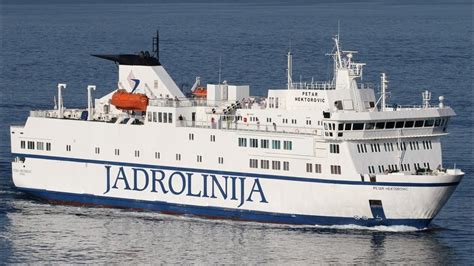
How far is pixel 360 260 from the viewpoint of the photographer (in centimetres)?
5878

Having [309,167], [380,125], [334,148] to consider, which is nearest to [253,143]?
[309,167]

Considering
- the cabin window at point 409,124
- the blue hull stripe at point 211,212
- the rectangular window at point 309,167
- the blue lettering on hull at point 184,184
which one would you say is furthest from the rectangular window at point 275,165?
the cabin window at point 409,124

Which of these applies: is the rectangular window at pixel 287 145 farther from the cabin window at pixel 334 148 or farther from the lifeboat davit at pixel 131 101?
the lifeboat davit at pixel 131 101

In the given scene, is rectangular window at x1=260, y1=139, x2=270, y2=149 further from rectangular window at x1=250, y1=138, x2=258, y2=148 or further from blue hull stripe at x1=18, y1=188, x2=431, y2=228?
blue hull stripe at x1=18, y1=188, x2=431, y2=228

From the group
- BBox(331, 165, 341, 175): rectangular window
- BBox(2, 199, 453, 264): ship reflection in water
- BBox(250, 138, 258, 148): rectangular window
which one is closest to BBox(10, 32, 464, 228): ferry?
BBox(331, 165, 341, 175): rectangular window

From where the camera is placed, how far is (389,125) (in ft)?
210

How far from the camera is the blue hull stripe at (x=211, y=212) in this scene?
6322 centimetres

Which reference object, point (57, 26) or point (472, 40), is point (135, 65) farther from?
point (57, 26)

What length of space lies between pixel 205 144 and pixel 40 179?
9346 millimetres

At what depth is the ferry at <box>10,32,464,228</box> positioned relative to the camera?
207ft

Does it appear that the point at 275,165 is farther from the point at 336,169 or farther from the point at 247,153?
the point at 336,169

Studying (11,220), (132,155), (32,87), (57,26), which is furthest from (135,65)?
(57,26)

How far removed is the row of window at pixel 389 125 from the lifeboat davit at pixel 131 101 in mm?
10109

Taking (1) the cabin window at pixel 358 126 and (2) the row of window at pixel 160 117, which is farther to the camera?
(2) the row of window at pixel 160 117
